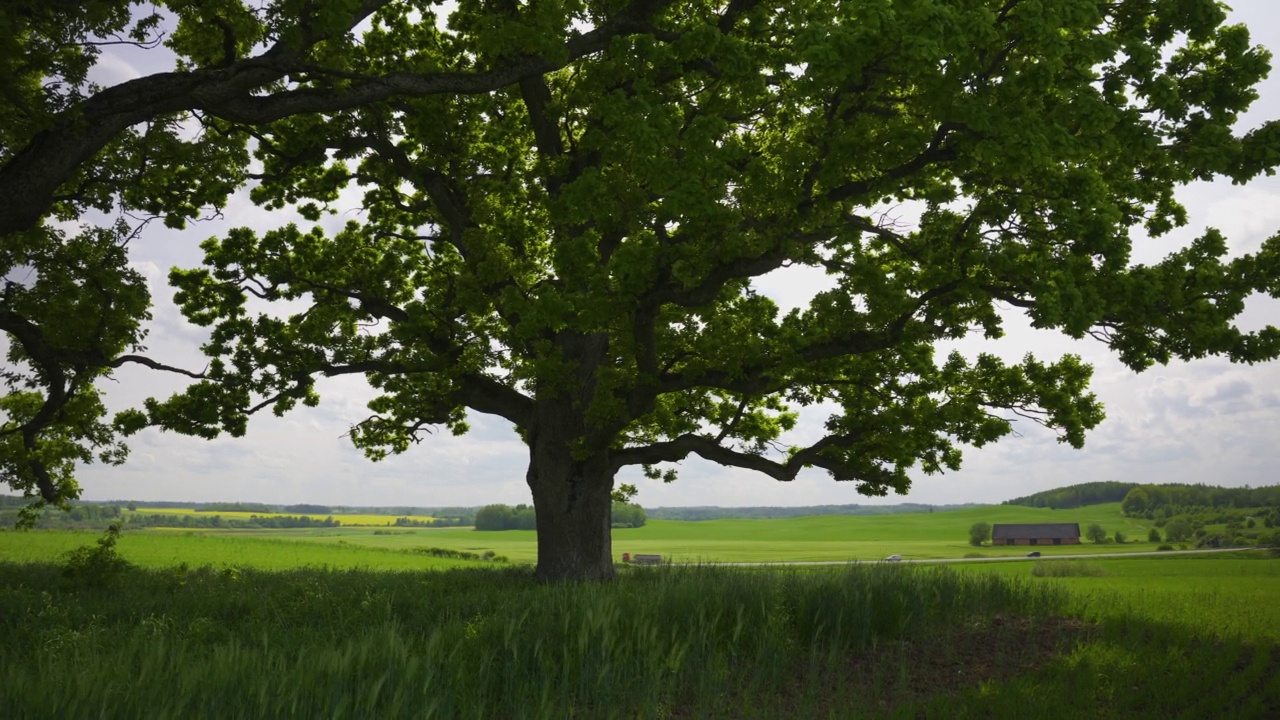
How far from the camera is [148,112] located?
11.9 m

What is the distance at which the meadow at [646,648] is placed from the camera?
23.2ft

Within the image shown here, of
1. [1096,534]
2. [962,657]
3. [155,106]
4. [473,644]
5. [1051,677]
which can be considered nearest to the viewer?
[473,644]

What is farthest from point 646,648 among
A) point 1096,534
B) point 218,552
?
point 1096,534

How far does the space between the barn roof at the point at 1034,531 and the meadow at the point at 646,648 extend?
60632 millimetres

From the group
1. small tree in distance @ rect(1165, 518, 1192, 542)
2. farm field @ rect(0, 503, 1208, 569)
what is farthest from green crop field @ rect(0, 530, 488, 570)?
small tree in distance @ rect(1165, 518, 1192, 542)

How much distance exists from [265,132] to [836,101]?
43.3 feet

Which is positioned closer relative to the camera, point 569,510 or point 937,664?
point 937,664

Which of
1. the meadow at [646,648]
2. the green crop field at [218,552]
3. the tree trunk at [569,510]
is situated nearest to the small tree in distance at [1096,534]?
the green crop field at [218,552]

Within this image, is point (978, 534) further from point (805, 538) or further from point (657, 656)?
point (657, 656)

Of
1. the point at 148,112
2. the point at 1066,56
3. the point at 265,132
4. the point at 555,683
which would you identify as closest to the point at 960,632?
the point at 555,683

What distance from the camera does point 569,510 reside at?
63.1 ft

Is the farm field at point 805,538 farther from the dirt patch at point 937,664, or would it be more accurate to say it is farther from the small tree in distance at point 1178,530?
the dirt patch at point 937,664

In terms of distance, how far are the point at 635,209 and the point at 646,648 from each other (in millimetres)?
9037

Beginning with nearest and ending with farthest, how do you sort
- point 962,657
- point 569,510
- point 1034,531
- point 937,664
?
point 937,664
point 962,657
point 569,510
point 1034,531
